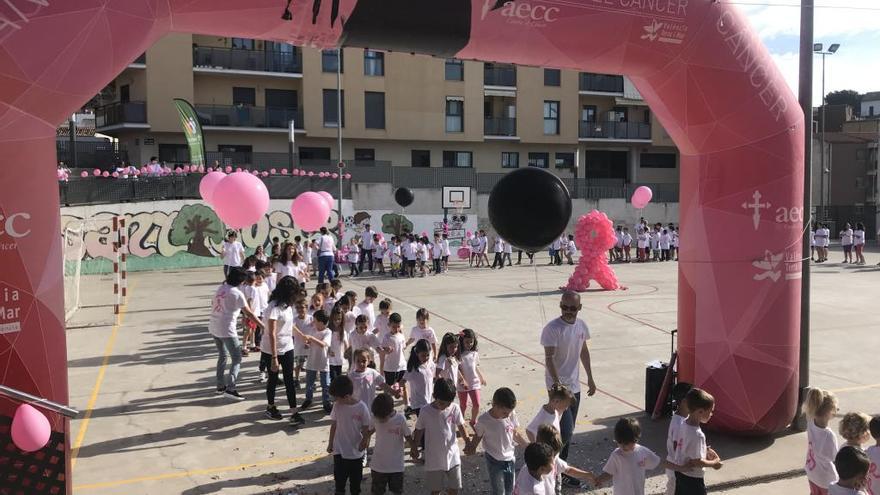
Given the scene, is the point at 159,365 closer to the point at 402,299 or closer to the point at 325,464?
the point at 325,464

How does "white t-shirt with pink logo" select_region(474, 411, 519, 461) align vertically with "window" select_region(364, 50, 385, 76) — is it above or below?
below

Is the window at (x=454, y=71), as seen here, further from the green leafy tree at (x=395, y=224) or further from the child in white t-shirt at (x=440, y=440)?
the child in white t-shirt at (x=440, y=440)

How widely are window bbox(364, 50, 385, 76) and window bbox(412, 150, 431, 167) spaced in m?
4.88

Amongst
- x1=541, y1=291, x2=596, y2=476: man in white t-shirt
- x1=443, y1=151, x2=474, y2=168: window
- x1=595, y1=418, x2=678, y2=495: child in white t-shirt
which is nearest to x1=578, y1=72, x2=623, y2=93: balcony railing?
x1=443, y1=151, x2=474, y2=168: window

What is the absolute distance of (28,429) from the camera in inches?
175

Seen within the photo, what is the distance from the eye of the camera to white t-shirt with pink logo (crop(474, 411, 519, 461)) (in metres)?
5.29

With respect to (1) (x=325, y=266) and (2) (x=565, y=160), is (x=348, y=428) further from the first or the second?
(2) (x=565, y=160)

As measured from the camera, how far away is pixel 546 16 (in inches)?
239

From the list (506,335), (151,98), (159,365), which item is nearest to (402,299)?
(506,335)

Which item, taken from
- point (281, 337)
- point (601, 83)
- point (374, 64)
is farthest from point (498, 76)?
point (281, 337)

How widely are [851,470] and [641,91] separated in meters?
4.49

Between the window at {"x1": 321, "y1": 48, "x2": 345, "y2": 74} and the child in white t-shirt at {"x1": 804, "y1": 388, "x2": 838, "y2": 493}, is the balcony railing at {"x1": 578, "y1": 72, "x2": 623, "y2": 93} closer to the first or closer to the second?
the window at {"x1": 321, "y1": 48, "x2": 345, "y2": 74}

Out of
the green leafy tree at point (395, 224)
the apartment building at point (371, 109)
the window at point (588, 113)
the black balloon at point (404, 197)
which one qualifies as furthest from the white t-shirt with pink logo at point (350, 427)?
the window at point (588, 113)

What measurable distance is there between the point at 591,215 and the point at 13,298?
16861 millimetres
